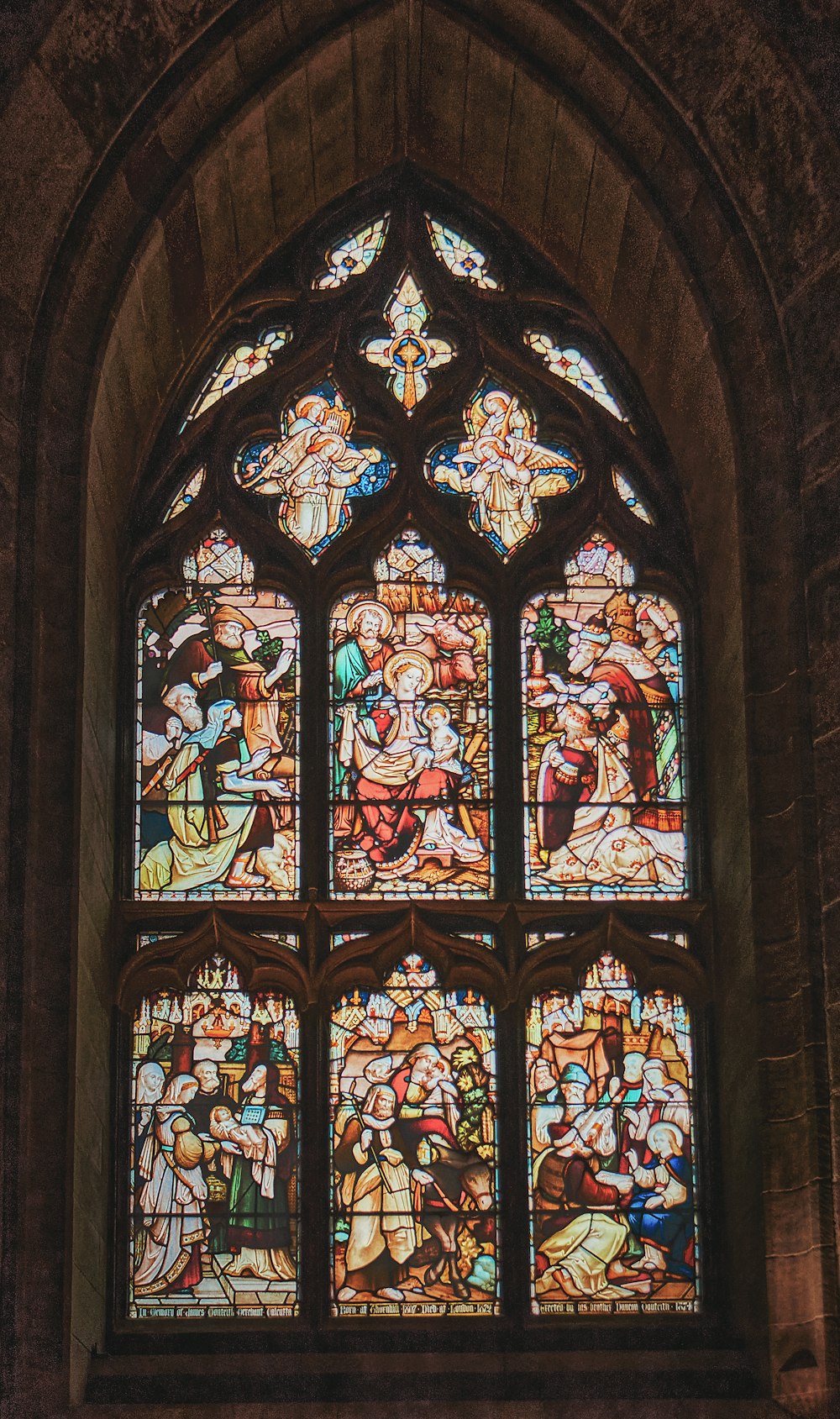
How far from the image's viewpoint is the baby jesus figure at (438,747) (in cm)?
976

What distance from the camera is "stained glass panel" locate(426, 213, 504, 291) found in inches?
416

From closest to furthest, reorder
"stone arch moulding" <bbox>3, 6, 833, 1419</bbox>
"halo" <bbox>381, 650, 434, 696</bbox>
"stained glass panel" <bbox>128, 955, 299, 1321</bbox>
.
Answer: "stone arch moulding" <bbox>3, 6, 833, 1419</bbox> < "stained glass panel" <bbox>128, 955, 299, 1321</bbox> < "halo" <bbox>381, 650, 434, 696</bbox>

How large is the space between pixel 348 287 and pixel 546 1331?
416cm

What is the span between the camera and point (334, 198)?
10594 millimetres

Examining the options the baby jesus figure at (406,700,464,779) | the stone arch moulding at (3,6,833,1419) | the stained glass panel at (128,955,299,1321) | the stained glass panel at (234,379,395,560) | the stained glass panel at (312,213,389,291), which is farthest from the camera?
the stained glass panel at (312,213,389,291)

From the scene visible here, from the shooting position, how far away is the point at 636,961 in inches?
373

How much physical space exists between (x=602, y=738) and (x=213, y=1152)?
2103mm

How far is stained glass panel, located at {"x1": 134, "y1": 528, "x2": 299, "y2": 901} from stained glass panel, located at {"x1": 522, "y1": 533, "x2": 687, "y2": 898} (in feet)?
3.00

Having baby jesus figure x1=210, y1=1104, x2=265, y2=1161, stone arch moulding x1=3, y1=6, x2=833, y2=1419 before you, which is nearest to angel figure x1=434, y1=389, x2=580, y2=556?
stone arch moulding x1=3, y1=6, x2=833, y2=1419

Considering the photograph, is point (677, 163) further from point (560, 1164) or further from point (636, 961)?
point (560, 1164)

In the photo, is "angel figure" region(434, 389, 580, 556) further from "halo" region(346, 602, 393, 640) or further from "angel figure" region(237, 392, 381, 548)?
"halo" region(346, 602, 393, 640)

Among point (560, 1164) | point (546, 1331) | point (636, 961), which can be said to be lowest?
point (546, 1331)

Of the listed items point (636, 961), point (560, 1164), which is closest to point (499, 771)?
point (636, 961)

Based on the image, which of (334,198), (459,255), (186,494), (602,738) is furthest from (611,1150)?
(334,198)
